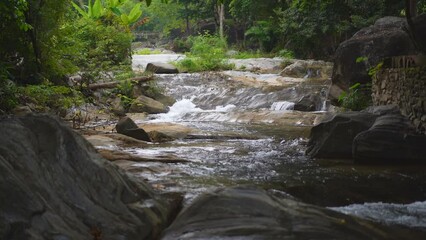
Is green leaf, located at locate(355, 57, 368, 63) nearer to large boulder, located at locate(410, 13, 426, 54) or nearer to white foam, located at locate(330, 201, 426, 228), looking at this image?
large boulder, located at locate(410, 13, 426, 54)

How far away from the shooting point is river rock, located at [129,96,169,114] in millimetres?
15391

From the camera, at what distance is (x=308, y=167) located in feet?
22.5

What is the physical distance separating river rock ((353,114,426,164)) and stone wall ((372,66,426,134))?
14.6 inches

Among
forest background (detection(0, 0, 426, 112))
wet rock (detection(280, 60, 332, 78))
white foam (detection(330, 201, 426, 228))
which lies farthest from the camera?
wet rock (detection(280, 60, 332, 78))

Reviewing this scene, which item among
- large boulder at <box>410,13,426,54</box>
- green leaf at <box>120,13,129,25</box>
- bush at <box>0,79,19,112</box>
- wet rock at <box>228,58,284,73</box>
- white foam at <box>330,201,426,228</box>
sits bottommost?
white foam at <box>330,201,426,228</box>

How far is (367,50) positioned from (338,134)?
6166mm

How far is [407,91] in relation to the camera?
8.02 meters

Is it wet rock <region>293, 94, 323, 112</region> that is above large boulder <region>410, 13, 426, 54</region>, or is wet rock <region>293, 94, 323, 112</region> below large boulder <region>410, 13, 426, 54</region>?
below

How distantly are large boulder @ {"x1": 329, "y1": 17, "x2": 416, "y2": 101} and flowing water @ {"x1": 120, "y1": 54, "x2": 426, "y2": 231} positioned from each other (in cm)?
121

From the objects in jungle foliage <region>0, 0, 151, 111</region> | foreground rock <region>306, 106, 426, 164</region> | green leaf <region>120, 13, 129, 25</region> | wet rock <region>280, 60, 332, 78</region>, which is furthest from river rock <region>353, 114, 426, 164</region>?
green leaf <region>120, 13, 129, 25</region>

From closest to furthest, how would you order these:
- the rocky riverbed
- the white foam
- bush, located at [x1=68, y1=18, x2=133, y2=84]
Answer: the rocky riverbed < the white foam < bush, located at [x1=68, y1=18, x2=133, y2=84]

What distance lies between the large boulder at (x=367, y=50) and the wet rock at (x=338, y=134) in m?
4.89

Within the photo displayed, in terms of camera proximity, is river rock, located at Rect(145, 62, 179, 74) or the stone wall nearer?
the stone wall

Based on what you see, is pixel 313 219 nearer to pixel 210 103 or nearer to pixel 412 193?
pixel 412 193
